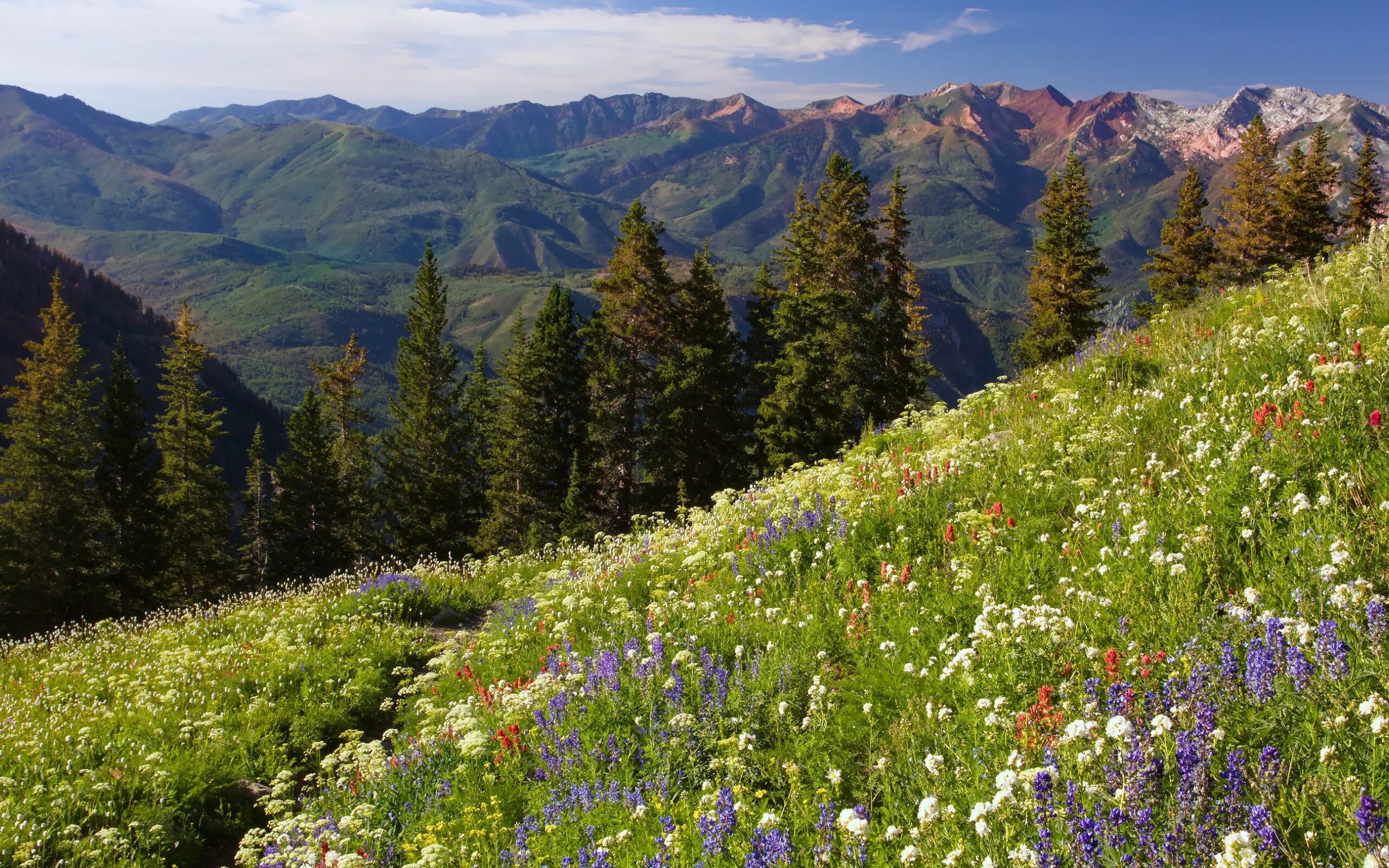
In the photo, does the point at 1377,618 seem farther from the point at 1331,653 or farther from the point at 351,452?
the point at 351,452

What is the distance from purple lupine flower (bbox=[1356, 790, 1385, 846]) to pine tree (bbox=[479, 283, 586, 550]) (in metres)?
32.5

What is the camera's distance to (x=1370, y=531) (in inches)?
Answer: 171

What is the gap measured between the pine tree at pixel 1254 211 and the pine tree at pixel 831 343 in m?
27.5

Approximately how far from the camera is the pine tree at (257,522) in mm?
47812

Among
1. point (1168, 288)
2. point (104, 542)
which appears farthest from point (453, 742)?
point (1168, 288)

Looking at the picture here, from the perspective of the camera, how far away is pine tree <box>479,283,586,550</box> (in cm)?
3512

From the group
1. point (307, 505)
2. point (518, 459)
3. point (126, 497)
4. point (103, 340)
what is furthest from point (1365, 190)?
point (103, 340)

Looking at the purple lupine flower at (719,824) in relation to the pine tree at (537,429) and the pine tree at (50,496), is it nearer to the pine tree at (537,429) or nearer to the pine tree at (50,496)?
the pine tree at (537,429)

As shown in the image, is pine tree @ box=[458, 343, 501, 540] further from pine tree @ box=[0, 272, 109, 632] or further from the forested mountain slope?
the forested mountain slope

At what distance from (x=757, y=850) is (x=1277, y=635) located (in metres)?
2.68

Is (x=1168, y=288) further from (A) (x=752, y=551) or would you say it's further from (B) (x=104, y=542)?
(B) (x=104, y=542)

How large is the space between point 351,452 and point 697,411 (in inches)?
1116

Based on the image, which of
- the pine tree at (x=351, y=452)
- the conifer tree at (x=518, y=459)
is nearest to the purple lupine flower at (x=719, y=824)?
the conifer tree at (x=518, y=459)

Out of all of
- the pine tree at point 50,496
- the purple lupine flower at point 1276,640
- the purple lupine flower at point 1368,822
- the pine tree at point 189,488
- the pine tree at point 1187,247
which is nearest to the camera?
the purple lupine flower at point 1368,822
